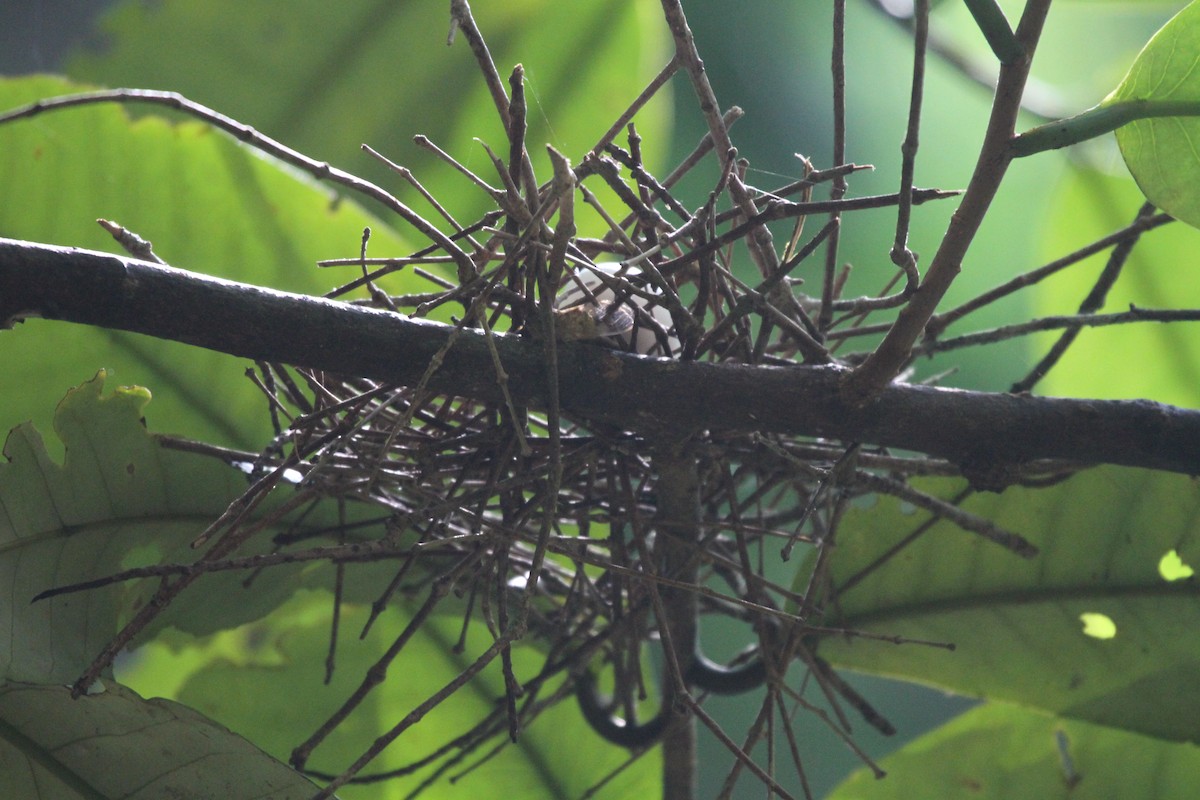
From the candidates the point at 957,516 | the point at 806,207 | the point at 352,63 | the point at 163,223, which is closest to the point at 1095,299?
the point at 957,516

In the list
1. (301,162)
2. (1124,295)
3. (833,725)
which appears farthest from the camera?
(1124,295)

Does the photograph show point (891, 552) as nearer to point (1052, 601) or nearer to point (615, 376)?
point (1052, 601)

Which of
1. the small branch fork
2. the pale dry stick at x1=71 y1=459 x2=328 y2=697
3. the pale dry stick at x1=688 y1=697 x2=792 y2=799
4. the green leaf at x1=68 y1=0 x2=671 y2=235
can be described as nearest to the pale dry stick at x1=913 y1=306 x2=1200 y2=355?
the small branch fork

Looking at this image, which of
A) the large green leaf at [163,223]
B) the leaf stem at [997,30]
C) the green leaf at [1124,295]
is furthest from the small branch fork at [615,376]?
the green leaf at [1124,295]

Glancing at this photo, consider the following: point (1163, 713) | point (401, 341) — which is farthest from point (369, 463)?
point (1163, 713)

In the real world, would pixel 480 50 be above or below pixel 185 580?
above

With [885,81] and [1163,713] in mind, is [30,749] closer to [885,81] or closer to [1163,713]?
[1163,713]
